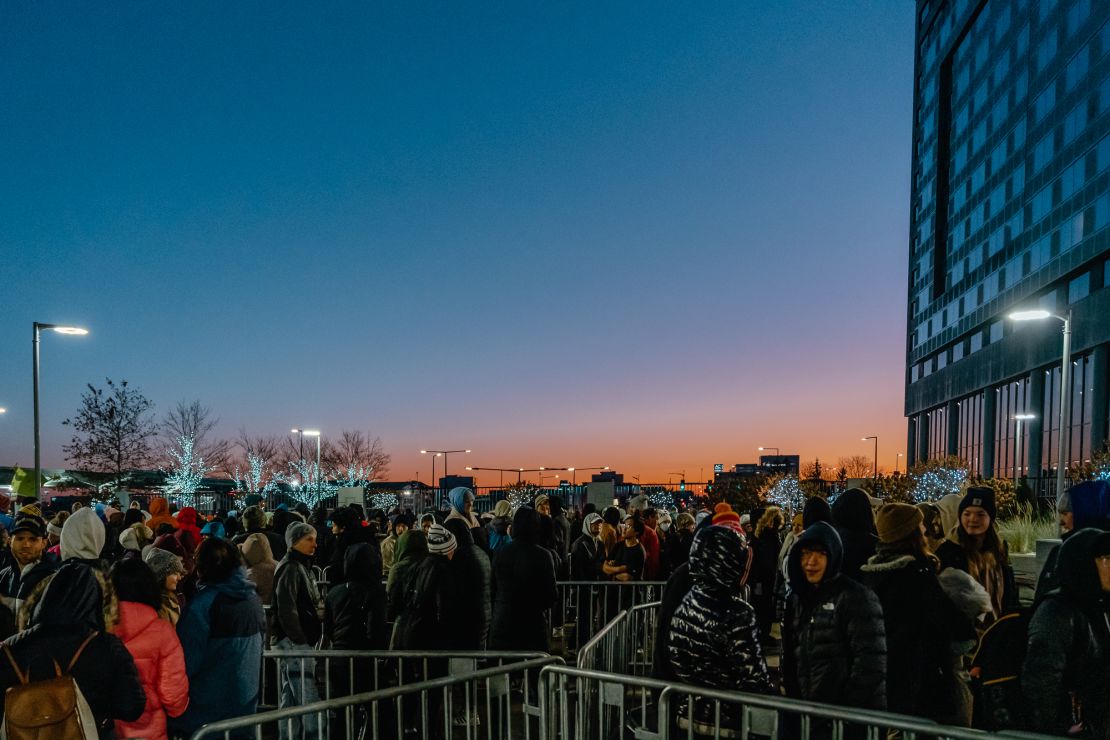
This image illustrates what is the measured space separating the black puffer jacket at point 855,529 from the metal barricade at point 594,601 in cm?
420

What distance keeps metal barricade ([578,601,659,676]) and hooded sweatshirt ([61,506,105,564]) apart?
11.1 feet

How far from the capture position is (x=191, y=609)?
16.5ft

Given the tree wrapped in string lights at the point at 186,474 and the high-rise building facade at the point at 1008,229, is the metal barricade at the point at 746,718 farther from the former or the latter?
the tree wrapped in string lights at the point at 186,474

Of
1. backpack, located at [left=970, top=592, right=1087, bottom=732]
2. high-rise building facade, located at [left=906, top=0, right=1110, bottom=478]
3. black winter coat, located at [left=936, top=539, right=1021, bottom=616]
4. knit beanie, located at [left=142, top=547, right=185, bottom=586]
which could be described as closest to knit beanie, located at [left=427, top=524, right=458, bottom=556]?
knit beanie, located at [left=142, top=547, right=185, bottom=586]

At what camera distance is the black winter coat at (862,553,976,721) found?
181 inches

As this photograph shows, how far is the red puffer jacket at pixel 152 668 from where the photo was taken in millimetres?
4387

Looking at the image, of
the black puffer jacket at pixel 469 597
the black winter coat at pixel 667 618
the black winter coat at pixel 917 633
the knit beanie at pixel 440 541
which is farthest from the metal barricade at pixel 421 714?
the black winter coat at pixel 917 633

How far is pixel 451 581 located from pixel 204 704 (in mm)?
2302

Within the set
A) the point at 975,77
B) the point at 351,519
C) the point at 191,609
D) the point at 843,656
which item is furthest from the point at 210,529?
the point at 975,77

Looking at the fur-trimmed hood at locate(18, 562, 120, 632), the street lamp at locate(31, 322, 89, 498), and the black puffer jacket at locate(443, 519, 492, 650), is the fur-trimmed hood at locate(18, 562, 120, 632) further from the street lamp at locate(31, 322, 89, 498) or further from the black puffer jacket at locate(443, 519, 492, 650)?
the street lamp at locate(31, 322, 89, 498)

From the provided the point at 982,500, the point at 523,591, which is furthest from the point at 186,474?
the point at 982,500

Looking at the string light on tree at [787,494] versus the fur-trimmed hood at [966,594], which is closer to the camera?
the fur-trimmed hood at [966,594]

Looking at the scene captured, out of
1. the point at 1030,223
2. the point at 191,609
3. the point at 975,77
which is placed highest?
the point at 975,77

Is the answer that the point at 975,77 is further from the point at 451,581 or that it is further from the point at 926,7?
the point at 451,581
